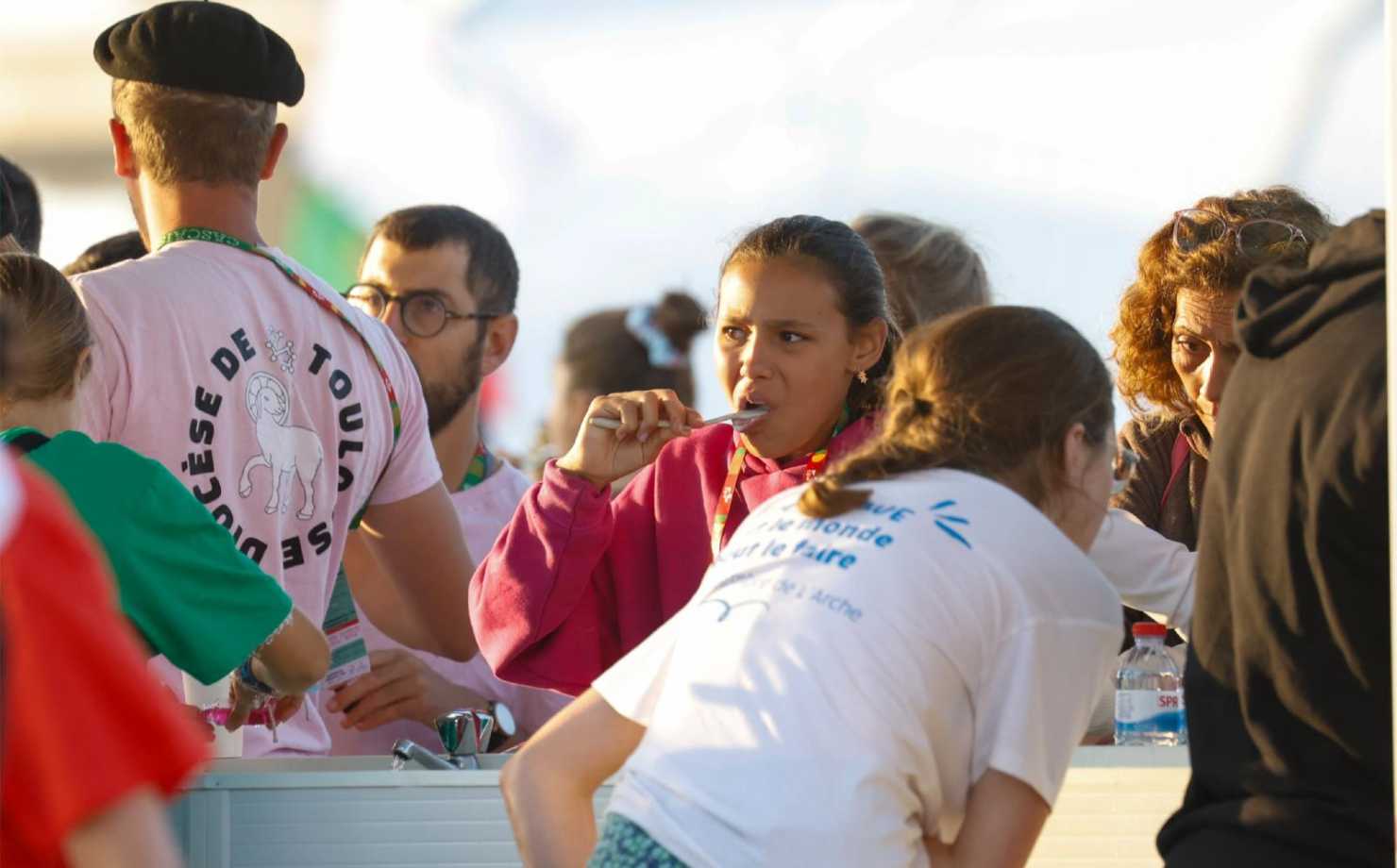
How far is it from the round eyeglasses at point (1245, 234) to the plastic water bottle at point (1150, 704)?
537 millimetres

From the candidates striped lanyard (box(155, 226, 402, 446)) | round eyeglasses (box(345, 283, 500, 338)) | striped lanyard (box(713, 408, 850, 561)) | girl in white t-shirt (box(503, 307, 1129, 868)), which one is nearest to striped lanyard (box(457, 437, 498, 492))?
round eyeglasses (box(345, 283, 500, 338))

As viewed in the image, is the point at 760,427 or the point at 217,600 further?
the point at 760,427

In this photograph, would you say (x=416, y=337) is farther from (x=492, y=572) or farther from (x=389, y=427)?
(x=492, y=572)

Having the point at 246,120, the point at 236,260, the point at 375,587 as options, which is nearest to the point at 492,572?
the point at 236,260

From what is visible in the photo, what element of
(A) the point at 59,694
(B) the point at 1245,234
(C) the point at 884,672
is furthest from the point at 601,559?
(A) the point at 59,694

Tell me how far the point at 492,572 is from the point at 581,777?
88 centimetres

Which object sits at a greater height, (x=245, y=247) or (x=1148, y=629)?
(x=245, y=247)

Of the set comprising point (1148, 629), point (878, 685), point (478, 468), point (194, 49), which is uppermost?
point (194, 49)

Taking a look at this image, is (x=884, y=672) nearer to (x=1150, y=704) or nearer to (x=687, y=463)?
(x=1150, y=704)

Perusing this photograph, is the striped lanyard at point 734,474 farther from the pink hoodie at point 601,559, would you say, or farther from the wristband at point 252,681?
the wristband at point 252,681

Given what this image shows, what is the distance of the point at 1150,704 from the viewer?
2494mm

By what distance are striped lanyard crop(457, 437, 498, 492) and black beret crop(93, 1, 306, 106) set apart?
1126 mm

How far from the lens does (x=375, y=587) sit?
143 inches

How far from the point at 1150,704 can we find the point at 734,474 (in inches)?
23.5
